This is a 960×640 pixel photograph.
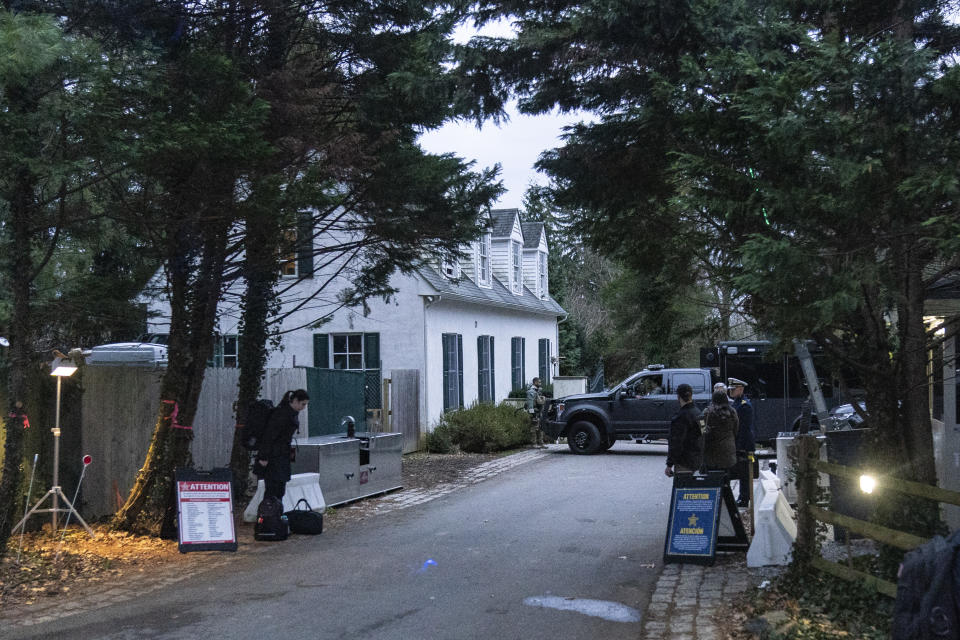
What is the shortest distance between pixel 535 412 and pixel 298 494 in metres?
13.6

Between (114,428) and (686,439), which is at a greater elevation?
(114,428)

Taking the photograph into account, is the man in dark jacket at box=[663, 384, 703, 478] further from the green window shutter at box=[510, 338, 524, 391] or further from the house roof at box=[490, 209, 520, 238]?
the house roof at box=[490, 209, 520, 238]

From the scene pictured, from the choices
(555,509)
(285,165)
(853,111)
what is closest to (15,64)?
(285,165)

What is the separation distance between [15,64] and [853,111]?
6.71 metres

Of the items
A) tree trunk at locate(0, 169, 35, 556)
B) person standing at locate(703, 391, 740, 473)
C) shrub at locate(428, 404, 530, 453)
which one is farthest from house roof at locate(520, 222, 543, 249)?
tree trunk at locate(0, 169, 35, 556)

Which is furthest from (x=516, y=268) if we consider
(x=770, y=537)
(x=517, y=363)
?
(x=770, y=537)

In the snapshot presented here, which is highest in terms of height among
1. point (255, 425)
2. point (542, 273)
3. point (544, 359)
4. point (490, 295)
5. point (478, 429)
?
point (542, 273)

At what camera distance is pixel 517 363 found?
3134cm

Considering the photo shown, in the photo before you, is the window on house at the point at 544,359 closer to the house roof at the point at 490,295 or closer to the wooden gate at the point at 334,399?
the house roof at the point at 490,295

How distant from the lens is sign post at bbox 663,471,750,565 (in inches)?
382

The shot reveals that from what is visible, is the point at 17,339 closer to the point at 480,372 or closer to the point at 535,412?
the point at 535,412

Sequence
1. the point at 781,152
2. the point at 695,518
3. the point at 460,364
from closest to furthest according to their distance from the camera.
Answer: the point at 781,152 → the point at 695,518 → the point at 460,364

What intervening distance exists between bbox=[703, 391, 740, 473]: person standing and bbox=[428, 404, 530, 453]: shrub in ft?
38.3

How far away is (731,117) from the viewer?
26.3 feet
